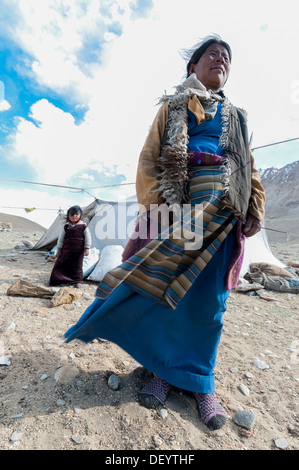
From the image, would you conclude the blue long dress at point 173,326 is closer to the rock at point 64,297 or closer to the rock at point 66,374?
the rock at point 66,374

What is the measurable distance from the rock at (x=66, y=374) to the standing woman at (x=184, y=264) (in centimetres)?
29

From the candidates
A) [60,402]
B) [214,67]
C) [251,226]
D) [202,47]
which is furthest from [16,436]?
[202,47]

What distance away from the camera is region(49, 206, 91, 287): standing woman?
12.3ft

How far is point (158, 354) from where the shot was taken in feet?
3.96

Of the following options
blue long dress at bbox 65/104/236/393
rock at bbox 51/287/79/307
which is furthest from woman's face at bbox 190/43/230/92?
rock at bbox 51/287/79/307

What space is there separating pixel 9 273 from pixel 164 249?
11.9ft

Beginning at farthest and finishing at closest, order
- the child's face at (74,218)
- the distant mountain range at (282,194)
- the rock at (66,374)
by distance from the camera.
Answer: the distant mountain range at (282,194)
the child's face at (74,218)
the rock at (66,374)

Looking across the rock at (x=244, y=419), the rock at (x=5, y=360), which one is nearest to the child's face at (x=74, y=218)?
the rock at (x=5, y=360)

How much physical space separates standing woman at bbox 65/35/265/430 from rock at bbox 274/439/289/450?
24 cm

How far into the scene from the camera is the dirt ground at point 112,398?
1045mm
